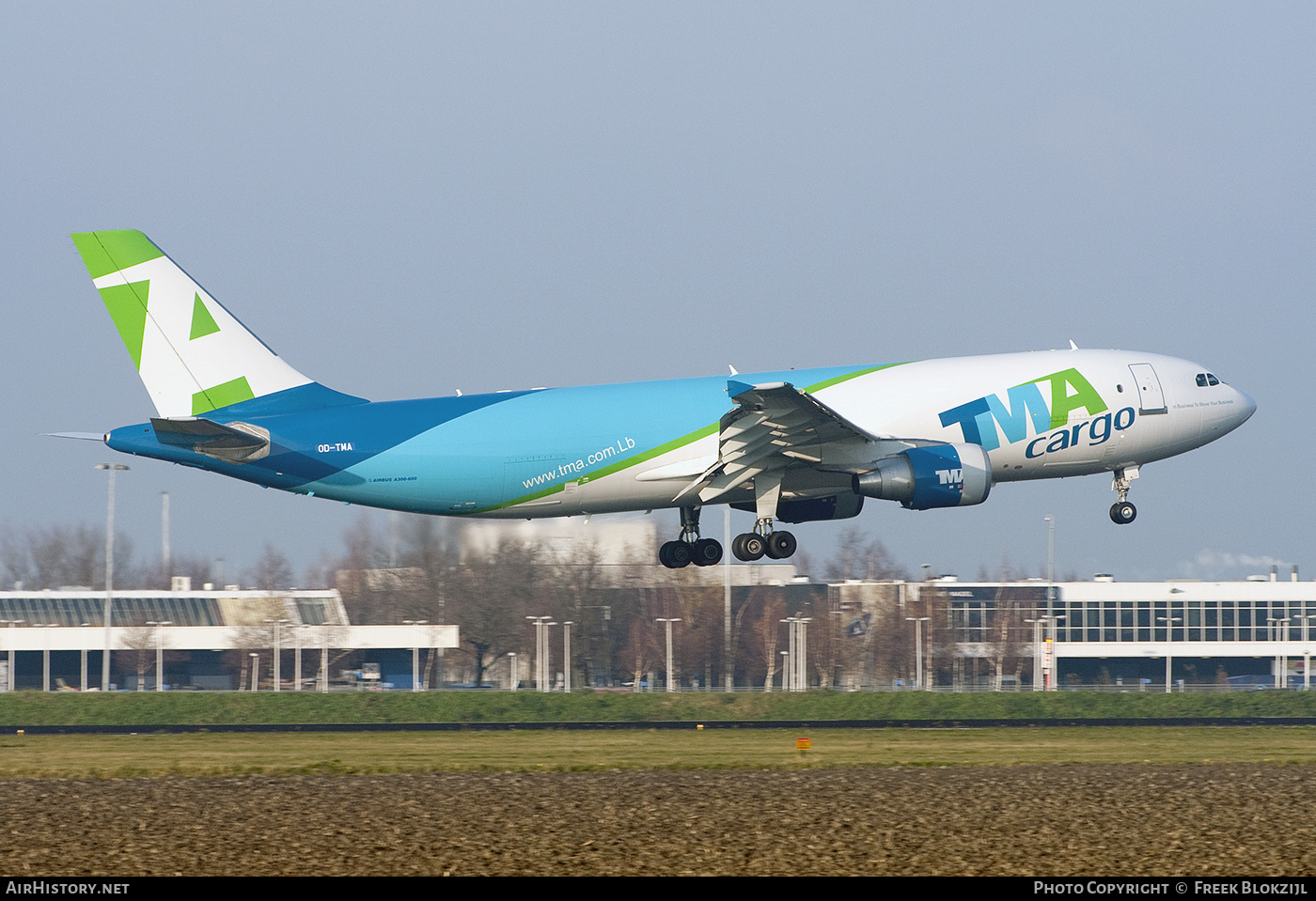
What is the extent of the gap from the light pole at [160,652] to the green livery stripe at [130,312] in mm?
56077

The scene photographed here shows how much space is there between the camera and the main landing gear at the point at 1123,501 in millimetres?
43719

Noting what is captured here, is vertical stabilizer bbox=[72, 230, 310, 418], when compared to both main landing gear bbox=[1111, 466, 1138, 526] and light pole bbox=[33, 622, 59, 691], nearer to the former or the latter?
main landing gear bbox=[1111, 466, 1138, 526]

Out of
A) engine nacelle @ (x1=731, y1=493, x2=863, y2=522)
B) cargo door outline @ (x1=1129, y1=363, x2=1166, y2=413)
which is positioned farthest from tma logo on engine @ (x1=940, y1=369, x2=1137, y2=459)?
engine nacelle @ (x1=731, y1=493, x2=863, y2=522)

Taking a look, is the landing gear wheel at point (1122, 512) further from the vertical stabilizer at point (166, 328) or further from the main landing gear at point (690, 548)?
the vertical stabilizer at point (166, 328)

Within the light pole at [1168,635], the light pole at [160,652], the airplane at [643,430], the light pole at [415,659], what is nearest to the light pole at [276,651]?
the light pole at [160,652]

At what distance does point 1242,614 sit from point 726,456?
8673 cm

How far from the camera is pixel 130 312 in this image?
123 feet

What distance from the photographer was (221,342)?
125 ft

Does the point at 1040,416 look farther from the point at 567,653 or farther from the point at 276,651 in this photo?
the point at 276,651

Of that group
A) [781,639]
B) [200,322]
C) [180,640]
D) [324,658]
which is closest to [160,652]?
[180,640]

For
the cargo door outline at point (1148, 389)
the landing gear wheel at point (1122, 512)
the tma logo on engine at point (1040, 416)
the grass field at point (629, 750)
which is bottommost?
the grass field at point (629, 750)

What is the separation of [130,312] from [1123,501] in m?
27.8
